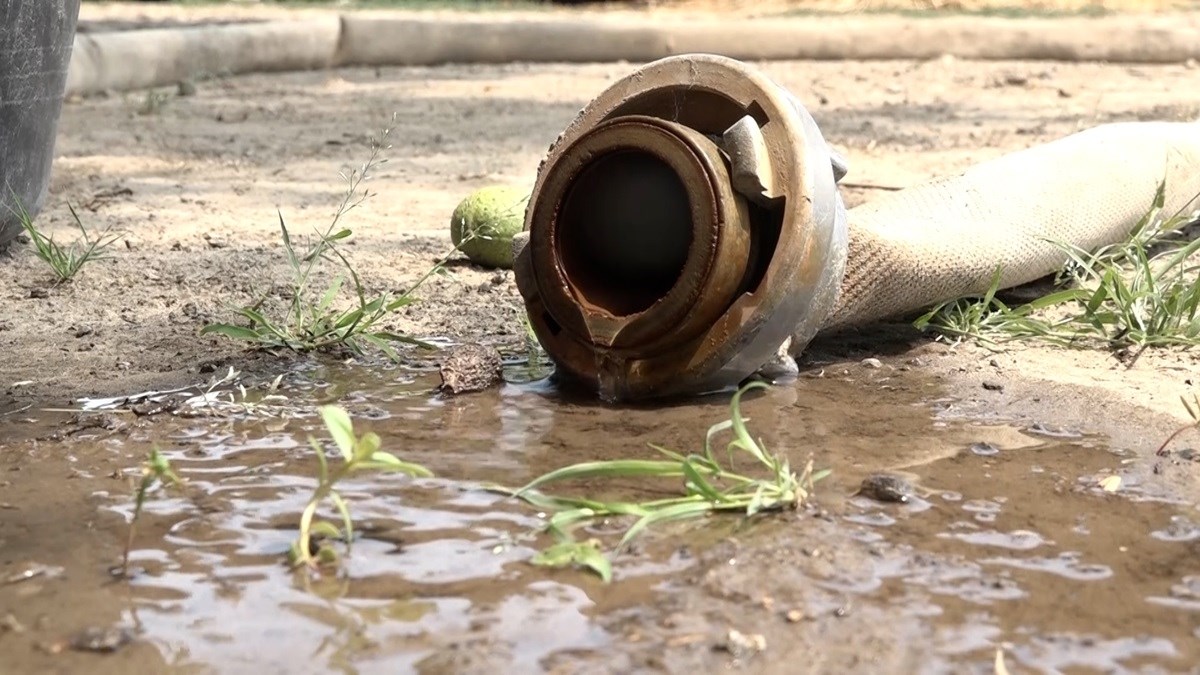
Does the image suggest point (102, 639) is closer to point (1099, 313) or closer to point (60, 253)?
point (60, 253)

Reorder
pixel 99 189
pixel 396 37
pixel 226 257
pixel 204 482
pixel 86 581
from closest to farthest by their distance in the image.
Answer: pixel 86 581 < pixel 204 482 < pixel 226 257 < pixel 99 189 < pixel 396 37

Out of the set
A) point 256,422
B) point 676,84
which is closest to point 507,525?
point 256,422

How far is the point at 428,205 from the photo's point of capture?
175 inches

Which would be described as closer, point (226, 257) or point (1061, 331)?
point (1061, 331)

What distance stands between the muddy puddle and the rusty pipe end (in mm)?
122

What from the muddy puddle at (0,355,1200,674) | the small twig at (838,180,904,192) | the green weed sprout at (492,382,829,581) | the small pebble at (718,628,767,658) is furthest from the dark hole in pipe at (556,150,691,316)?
the small twig at (838,180,904,192)

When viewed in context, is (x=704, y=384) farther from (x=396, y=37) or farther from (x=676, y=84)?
(x=396, y=37)

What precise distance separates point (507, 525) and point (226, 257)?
1.84 metres

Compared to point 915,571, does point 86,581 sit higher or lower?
lower

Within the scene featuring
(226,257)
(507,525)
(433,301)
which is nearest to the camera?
(507,525)

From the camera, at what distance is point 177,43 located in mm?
7504

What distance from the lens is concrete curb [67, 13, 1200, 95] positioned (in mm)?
8273

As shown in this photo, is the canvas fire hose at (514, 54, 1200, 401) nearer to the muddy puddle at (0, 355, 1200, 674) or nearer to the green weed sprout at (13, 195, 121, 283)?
the muddy puddle at (0, 355, 1200, 674)

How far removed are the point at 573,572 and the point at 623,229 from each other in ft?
3.11
